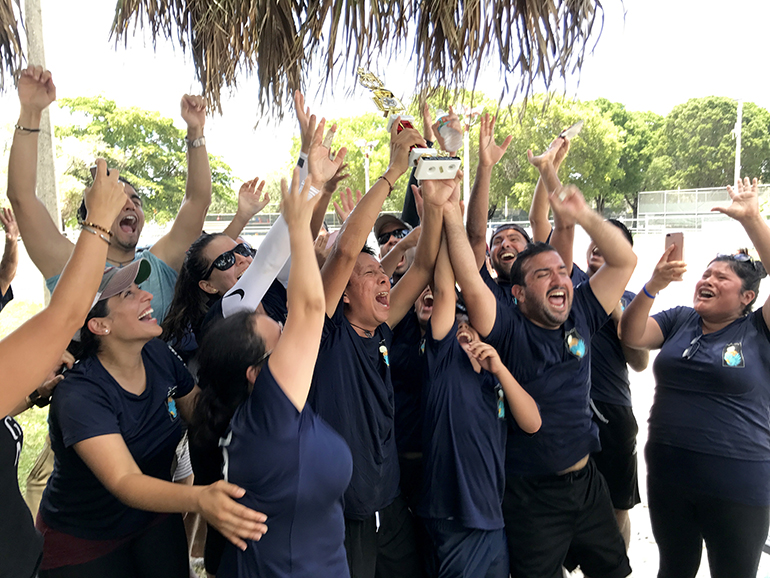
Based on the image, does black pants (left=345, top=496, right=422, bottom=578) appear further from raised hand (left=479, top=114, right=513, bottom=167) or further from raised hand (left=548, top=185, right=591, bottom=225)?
raised hand (left=479, top=114, right=513, bottom=167)

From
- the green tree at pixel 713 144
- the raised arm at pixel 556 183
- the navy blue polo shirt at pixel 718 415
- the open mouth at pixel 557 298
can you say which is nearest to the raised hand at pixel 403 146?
the open mouth at pixel 557 298

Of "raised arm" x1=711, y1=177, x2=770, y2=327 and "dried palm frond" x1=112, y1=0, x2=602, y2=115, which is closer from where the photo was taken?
"dried palm frond" x1=112, y1=0, x2=602, y2=115

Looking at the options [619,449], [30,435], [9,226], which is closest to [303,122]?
[9,226]

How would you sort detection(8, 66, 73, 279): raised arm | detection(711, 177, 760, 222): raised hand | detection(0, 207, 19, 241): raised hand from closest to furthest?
detection(8, 66, 73, 279): raised arm, detection(711, 177, 760, 222): raised hand, detection(0, 207, 19, 241): raised hand

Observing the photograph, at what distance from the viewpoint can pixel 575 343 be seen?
2.41 metres

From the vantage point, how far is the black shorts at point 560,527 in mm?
2256

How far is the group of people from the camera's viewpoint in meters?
1.52

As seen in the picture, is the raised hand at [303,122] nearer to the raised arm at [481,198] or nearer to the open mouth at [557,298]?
the raised arm at [481,198]

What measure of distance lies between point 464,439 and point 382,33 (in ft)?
6.05

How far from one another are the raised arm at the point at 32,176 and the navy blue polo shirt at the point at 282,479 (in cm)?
157

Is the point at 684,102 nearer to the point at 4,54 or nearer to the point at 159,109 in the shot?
the point at 159,109

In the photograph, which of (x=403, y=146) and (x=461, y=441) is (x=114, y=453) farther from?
(x=403, y=146)

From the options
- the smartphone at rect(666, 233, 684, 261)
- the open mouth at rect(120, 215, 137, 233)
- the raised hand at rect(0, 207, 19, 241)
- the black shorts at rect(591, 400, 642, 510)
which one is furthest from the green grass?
the smartphone at rect(666, 233, 684, 261)

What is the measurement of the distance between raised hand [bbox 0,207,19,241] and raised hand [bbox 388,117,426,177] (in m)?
1.94
